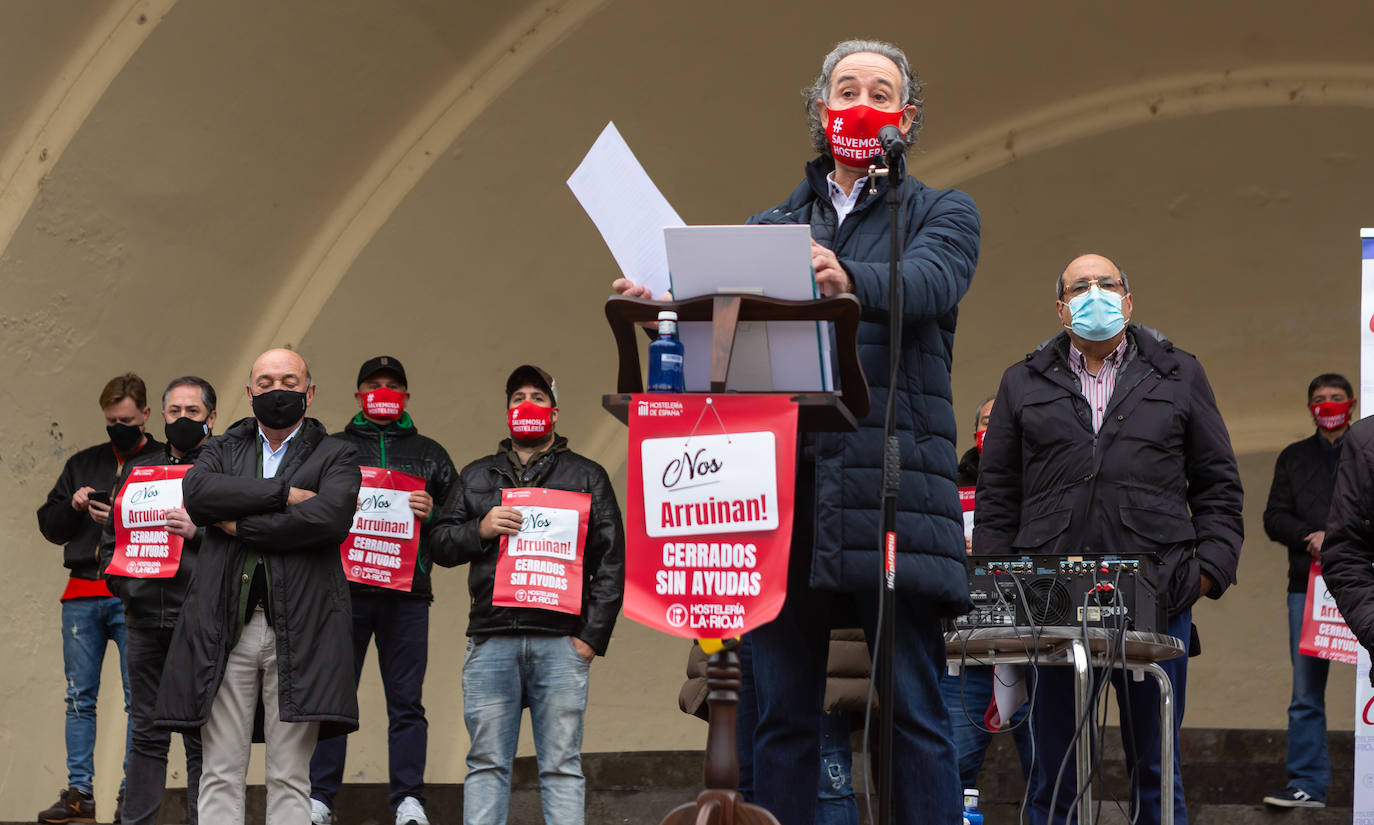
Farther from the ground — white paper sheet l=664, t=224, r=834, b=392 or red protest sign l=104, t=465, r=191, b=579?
white paper sheet l=664, t=224, r=834, b=392

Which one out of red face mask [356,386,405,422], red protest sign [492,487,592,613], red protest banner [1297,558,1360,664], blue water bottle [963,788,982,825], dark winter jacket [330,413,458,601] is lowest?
blue water bottle [963,788,982,825]

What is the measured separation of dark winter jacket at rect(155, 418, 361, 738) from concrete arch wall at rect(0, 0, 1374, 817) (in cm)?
276

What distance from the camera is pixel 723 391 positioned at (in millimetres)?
3031

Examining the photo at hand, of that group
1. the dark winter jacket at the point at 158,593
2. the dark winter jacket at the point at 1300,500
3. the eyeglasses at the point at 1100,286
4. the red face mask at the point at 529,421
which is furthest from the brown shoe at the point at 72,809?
the dark winter jacket at the point at 1300,500

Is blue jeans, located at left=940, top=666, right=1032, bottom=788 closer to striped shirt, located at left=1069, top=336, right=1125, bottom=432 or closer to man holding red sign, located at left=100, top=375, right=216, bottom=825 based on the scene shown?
striped shirt, located at left=1069, top=336, right=1125, bottom=432

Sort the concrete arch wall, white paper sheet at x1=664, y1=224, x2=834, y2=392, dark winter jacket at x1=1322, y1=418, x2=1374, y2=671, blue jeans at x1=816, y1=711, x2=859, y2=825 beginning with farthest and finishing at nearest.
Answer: the concrete arch wall → dark winter jacket at x1=1322, y1=418, x2=1374, y2=671 → blue jeans at x1=816, y1=711, x2=859, y2=825 → white paper sheet at x1=664, y1=224, x2=834, y2=392

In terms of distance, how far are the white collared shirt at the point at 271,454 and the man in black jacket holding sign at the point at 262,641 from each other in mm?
166

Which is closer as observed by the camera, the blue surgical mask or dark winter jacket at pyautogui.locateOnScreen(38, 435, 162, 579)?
the blue surgical mask

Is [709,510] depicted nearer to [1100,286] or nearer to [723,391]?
[723,391]

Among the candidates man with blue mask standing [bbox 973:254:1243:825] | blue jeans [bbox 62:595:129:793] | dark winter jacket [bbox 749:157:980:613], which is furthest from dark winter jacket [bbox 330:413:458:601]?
dark winter jacket [bbox 749:157:980:613]

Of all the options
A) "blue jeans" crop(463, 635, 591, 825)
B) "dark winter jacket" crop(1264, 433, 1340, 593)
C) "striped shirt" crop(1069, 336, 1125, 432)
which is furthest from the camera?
"dark winter jacket" crop(1264, 433, 1340, 593)

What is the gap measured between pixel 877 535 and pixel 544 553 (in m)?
3.05

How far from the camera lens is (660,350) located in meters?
3.03

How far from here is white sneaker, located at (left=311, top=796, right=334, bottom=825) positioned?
253 inches
